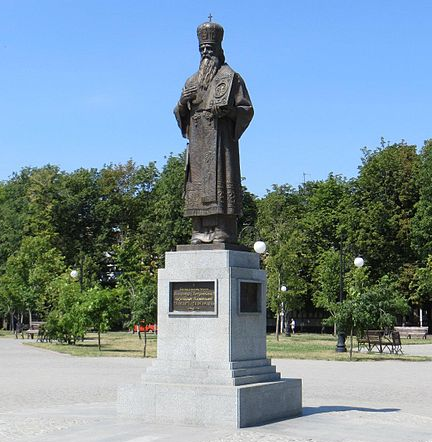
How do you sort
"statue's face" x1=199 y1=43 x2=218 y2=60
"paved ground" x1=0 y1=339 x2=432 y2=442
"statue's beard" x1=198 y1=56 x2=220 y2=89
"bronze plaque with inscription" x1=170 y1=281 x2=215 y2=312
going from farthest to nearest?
"statue's face" x1=199 y1=43 x2=218 y2=60 → "statue's beard" x1=198 y1=56 x2=220 y2=89 → "bronze plaque with inscription" x1=170 y1=281 x2=215 y2=312 → "paved ground" x1=0 y1=339 x2=432 y2=442

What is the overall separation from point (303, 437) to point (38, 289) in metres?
42.8

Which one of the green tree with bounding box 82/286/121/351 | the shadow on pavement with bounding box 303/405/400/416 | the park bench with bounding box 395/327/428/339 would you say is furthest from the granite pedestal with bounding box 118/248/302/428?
the park bench with bounding box 395/327/428/339

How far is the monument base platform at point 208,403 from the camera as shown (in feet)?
37.0

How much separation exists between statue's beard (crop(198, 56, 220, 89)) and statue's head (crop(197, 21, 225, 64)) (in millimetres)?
86

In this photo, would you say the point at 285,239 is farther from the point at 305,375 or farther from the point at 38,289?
the point at 305,375

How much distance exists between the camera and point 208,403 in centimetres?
1140

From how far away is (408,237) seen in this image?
183 feet

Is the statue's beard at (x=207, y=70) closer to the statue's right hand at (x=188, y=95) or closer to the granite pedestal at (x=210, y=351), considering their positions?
the statue's right hand at (x=188, y=95)

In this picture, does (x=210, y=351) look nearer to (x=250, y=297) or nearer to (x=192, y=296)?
(x=192, y=296)

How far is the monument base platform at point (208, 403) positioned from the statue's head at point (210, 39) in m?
5.46

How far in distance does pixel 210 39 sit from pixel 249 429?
6.33 meters

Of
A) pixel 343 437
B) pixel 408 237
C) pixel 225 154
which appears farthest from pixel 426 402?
pixel 408 237

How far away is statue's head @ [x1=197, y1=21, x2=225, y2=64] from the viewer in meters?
13.3

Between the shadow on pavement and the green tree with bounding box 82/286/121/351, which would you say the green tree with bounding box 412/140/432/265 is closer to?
the green tree with bounding box 82/286/121/351
